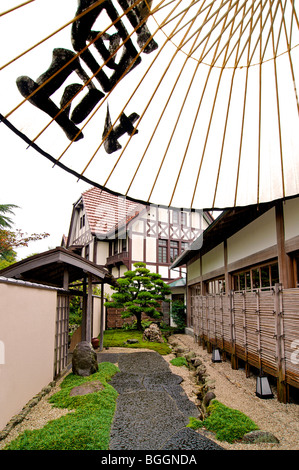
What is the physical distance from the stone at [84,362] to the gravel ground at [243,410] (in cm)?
42

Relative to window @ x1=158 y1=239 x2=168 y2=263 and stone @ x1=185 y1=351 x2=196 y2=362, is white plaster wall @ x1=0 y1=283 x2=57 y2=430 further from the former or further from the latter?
window @ x1=158 y1=239 x2=168 y2=263

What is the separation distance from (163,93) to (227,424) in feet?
11.1

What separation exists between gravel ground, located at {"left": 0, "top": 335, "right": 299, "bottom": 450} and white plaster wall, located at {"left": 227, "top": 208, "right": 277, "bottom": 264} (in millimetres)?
2492

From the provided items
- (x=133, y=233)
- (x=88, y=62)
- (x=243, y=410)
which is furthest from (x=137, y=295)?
(x=88, y=62)

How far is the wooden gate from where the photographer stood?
635cm

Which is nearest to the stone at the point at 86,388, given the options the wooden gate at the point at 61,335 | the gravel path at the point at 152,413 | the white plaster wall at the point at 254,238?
the gravel path at the point at 152,413

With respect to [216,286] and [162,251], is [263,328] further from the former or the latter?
[162,251]

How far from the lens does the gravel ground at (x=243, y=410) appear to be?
3.09 m

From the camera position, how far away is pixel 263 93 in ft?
9.07

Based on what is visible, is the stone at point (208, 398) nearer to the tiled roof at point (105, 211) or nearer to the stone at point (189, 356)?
the stone at point (189, 356)

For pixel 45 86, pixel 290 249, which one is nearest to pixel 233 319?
pixel 290 249

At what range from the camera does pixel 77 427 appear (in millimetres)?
3385
